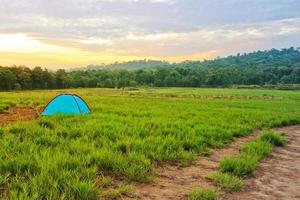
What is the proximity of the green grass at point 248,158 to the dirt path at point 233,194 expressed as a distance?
0.19 m

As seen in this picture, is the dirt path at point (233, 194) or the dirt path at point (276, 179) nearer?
the dirt path at point (233, 194)

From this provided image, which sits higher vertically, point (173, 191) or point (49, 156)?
point (49, 156)

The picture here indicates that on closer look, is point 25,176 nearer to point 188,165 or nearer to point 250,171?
point 188,165

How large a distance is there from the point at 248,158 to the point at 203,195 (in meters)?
2.94

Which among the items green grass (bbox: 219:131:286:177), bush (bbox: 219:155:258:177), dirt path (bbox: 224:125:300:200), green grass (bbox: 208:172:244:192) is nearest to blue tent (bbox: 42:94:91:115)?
green grass (bbox: 219:131:286:177)

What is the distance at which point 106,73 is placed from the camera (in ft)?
425

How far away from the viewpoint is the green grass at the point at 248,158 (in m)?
7.38

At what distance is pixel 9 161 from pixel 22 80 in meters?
84.8

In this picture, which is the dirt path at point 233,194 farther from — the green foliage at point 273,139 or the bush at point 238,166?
the green foliage at point 273,139

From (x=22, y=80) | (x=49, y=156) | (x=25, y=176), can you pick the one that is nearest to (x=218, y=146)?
(x=49, y=156)

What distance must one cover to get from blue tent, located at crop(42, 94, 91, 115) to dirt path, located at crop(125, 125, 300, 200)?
829cm

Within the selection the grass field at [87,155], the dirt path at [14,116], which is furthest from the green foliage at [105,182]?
the dirt path at [14,116]

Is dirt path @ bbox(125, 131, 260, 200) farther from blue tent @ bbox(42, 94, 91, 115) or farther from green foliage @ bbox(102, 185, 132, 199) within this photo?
blue tent @ bbox(42, 94, 91, 115)

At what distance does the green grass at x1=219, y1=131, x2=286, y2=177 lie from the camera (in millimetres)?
7379
